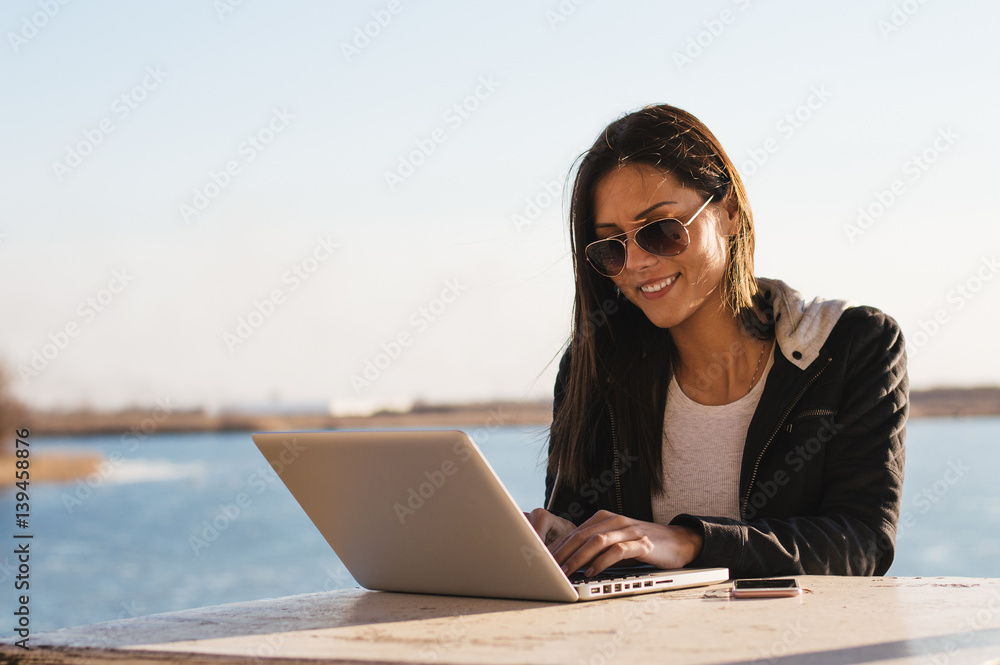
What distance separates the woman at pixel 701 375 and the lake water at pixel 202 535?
2055mm

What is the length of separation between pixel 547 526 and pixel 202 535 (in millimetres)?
7189

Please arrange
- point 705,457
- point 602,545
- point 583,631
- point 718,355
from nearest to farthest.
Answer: point 583,631, point 602,545, point 705,457, point 718,355

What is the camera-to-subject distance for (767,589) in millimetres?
1413

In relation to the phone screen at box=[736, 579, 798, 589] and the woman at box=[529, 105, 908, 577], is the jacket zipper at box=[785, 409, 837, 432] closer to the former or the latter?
the woman at box=[529, 105, 908, 577]

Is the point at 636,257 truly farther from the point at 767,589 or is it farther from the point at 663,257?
the point at 767,589

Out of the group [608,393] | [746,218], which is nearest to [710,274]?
[746,218]

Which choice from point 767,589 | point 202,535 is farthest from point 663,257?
point 202,535

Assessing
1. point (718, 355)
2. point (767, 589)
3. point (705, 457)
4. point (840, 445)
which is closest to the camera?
point (767, 589)

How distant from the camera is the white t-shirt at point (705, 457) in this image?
2.24 meters

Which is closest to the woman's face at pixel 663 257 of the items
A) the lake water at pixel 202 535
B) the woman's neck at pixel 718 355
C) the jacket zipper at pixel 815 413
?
the woman's neck at pixel 718 355

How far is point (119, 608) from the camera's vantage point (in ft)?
47.0

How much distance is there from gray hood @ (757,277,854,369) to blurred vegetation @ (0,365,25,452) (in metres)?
16.2

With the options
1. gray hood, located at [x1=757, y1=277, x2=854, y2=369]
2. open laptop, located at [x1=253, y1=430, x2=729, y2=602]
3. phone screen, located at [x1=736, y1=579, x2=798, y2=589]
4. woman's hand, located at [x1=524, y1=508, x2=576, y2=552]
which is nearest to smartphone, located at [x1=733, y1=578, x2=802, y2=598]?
phone screen, located at [x1=736, y1=579, x2=798, y2=589]

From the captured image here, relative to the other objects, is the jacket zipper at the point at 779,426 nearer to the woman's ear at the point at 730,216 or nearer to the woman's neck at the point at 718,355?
the woman's neck at the point at 718,355
